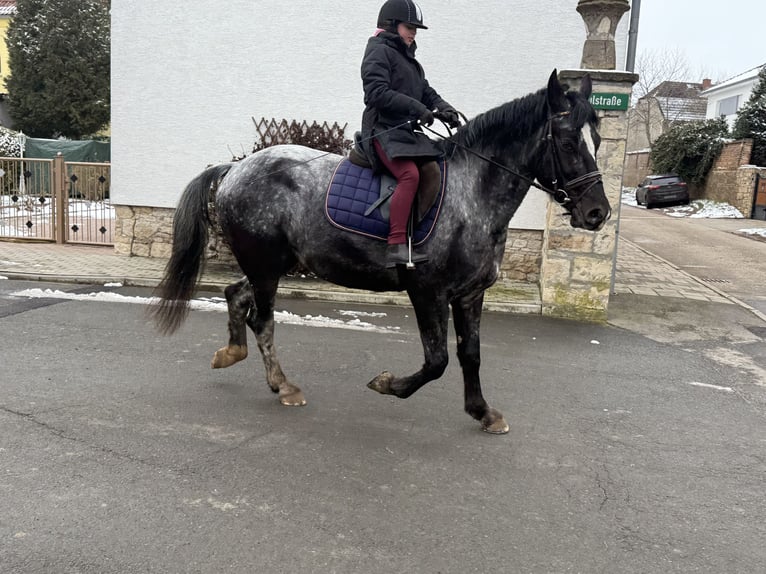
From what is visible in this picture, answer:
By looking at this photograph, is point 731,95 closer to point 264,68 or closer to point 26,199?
point 264,68

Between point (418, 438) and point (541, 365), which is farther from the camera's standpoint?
point (541, 365)

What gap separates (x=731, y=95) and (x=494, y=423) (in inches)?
2032

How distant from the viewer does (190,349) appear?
6.36 meters

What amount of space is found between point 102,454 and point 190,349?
98.8 inches

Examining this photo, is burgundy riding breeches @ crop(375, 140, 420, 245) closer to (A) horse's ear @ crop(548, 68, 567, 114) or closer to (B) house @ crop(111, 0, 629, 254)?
(A) horse's ear @ crop(548, 68, 567, 114)

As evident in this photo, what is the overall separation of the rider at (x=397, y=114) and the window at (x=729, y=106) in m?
49.1

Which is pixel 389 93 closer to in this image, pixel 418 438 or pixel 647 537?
pixel 418 438

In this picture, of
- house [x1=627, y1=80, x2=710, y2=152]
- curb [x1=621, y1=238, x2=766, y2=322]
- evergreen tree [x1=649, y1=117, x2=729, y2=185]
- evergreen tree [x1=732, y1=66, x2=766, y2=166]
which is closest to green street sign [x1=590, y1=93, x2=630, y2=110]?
curb [x1=621, y1=238, x2=766, y2=322]

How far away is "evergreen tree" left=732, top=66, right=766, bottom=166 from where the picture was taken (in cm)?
2917

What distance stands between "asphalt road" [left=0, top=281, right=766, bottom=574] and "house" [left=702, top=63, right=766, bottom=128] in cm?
4471

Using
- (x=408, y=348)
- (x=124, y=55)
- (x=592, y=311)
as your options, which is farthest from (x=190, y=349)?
(x=124, y=55)

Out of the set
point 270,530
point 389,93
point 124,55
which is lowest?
point 270,530

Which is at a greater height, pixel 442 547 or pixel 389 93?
pixel 389 93

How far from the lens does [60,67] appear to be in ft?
94.0
